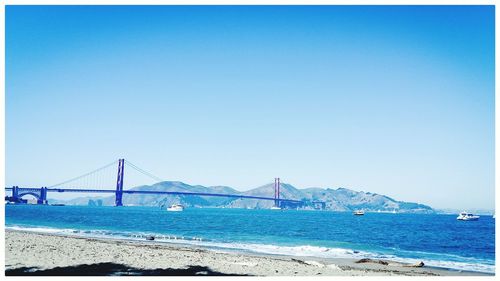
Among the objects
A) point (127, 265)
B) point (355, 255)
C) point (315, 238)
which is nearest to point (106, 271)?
point (127, 265)

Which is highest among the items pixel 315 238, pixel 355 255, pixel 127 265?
pixel 127 265

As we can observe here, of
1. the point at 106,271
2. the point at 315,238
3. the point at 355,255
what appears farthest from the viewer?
the point at 315,238

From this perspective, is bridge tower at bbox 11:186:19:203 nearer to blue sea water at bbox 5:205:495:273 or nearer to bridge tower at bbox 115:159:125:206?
bridge tower at bbox 115:159:125:206

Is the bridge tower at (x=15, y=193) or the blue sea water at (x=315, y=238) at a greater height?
the bridge tower at (x=15, y=193)

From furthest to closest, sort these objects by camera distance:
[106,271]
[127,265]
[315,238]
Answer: [315,238] < [127,265] < [106,271]

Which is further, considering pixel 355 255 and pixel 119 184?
A: pixel 119 184

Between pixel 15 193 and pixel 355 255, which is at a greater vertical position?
pixel 15 193

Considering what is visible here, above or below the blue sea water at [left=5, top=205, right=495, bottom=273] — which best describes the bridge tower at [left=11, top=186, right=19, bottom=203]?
above

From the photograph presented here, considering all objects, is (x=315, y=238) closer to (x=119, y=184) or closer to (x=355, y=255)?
(x=355, y=255)

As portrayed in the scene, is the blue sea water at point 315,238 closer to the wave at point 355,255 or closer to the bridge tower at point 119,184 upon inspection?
the wave at point 355,255

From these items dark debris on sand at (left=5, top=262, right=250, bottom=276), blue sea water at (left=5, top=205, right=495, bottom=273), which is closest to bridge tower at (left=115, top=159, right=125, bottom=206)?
A: blue sea water at (left=5, top=205, right=495, bottom=273)

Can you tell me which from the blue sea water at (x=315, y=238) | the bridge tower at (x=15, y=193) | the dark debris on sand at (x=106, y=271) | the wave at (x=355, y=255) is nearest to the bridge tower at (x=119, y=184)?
the bridge tower at (x=15, y=193)

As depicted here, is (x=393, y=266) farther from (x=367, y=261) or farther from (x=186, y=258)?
(x=186, y=258)

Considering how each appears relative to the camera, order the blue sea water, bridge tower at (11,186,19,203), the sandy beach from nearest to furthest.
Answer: the sandy beach < the blue sea water < bridge tower at (11,186,19,203)
